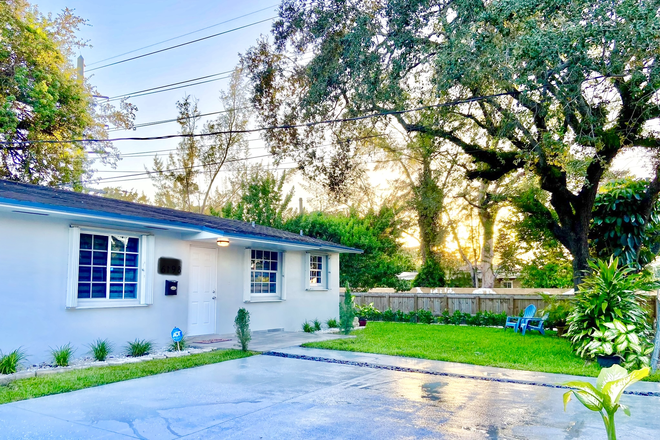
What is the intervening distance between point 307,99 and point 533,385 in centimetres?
818

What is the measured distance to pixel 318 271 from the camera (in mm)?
14547

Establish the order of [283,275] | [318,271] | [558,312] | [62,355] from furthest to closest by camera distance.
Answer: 1. [318,271]
2. [558,312]
3. [283,275]
4. [62,355]

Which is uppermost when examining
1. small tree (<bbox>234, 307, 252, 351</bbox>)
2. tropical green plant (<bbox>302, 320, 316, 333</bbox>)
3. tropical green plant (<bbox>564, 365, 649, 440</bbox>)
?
tropical green plant (<bbox>564, 365, 649, 440</bbox>)

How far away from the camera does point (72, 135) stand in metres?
17.3

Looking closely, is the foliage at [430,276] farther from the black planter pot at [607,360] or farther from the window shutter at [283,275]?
the black planter pot at [607,360]

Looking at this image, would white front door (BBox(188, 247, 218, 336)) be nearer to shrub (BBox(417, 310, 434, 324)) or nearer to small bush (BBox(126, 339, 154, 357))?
small bush (BBox(126, 339, 154, 357))

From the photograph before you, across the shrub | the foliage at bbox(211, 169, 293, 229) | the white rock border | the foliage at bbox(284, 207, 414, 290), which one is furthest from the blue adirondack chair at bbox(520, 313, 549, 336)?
the foliage at bbox(211, 169, 293, 229)

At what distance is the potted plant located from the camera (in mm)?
12805

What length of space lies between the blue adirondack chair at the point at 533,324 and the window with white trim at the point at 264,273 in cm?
718

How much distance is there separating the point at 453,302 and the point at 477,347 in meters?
6.57

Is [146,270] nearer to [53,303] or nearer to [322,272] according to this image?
[53,303]

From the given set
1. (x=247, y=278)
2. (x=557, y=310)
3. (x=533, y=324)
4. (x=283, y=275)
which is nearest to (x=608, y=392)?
(x=247, y=278)

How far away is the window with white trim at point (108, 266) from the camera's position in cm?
822

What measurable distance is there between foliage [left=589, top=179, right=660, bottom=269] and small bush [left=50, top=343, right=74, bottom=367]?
12811 mm
